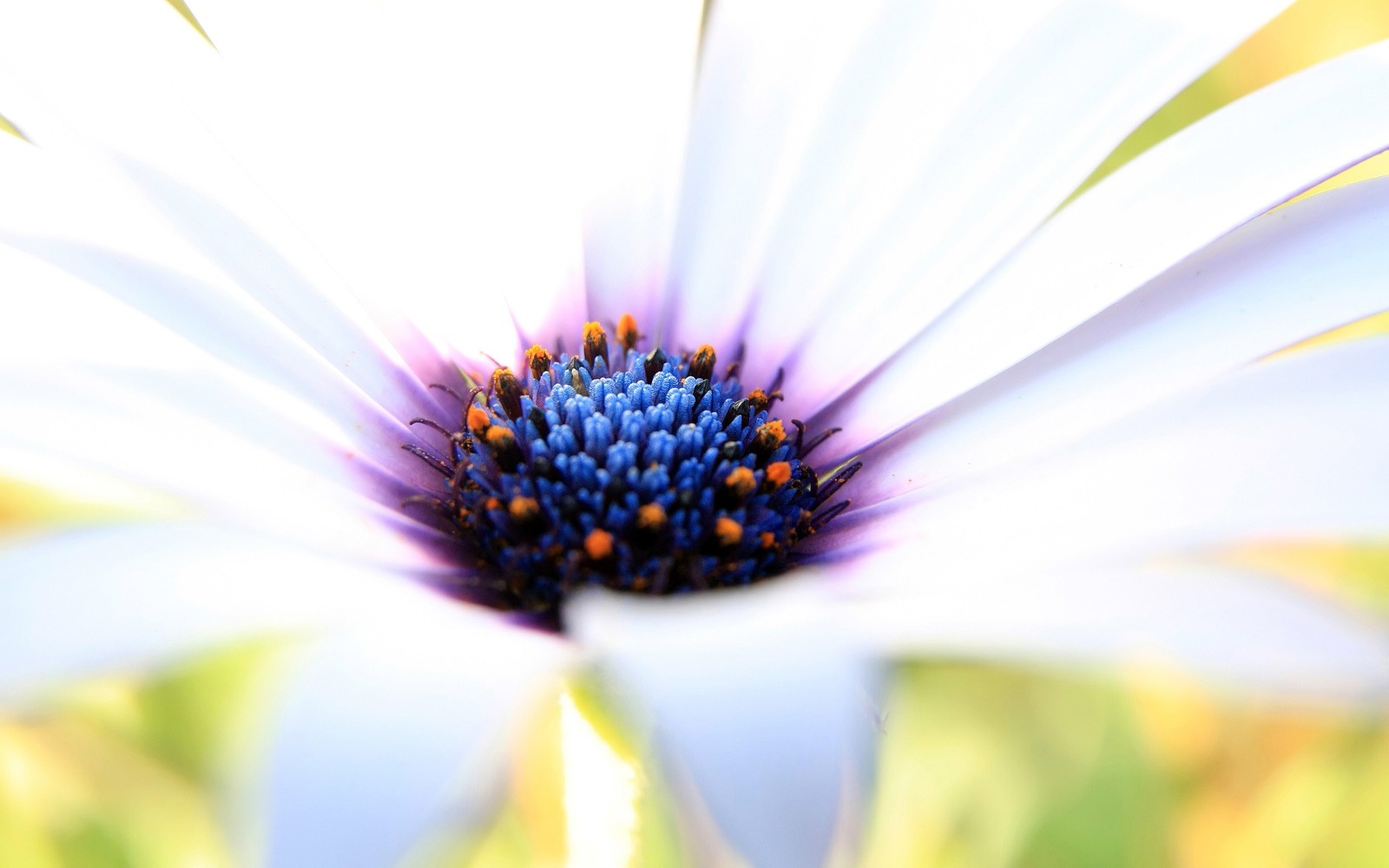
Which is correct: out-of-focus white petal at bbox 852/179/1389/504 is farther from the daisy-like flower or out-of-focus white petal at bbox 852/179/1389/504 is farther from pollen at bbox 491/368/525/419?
pollen at bbox 491/368/525/419

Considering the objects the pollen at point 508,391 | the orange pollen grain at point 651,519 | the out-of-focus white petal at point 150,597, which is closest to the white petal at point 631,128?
the pollen at point 508,391

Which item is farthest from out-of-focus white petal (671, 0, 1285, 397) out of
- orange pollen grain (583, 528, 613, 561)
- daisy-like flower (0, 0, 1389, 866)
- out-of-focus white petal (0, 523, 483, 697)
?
out-of-focus white petal (0, 523, 483, 697)

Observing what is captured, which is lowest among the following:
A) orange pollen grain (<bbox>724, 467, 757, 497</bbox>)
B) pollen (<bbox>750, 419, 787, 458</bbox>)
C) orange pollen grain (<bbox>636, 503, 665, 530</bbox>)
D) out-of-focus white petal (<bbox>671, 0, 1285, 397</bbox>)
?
orange pollen grain (<bbox>636, 503, 665, 530</bbox>)

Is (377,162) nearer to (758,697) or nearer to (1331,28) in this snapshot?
(758,697)

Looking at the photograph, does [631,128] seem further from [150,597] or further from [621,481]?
[150,597]

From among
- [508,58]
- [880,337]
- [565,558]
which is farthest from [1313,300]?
[508,58]

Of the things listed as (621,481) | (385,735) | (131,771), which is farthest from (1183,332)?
(131,771)

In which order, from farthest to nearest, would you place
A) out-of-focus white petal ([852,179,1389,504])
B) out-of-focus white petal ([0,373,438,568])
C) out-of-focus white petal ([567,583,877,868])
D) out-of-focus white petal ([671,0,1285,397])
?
1. out-of-focus white petal ([671,0,1285,397])
2. out-of-focus white petal ([852,179,1389,504])
3. out-of-focus white petal ([0,373,438,568])
4. out-of-focus white petal ([567,583,877,868])
